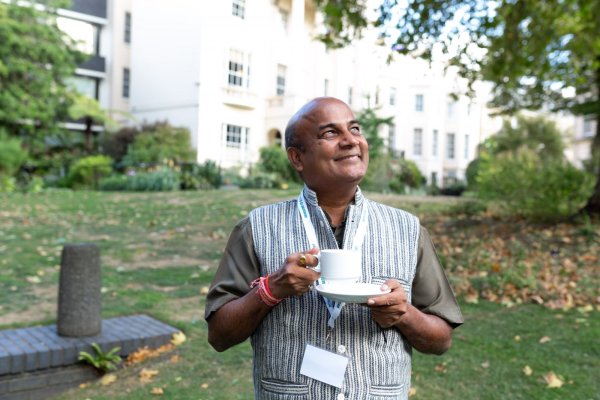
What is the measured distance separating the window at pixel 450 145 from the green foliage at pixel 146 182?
30.8 meters

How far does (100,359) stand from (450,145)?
44666 mm

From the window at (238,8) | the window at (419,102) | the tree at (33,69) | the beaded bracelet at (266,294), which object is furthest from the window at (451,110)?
the beaded bracelet at (266,294)

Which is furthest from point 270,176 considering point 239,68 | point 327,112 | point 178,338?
point 327,112

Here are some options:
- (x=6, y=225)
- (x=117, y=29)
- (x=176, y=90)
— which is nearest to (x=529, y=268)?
(x=176, y=90)

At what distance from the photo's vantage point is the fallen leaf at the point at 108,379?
447 cm

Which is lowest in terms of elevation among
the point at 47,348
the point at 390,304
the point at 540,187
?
the point at 47,348

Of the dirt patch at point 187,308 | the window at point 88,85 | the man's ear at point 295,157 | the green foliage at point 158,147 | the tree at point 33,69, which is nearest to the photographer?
the man's ear at point 295,157

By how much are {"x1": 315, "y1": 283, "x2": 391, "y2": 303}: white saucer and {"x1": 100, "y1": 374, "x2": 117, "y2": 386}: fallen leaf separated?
3.37 meters

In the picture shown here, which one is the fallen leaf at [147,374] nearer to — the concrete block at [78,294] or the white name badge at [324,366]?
the concrete block at [78,294]

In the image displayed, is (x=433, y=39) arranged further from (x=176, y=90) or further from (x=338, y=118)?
(x=338, y=118)

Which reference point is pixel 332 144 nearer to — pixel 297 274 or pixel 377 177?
pixel 297 274

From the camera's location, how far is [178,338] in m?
5.11

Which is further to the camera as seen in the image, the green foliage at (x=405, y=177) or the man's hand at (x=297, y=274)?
the green foliage at (x=405, y=177)

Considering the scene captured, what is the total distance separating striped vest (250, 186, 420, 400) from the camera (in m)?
1.87
